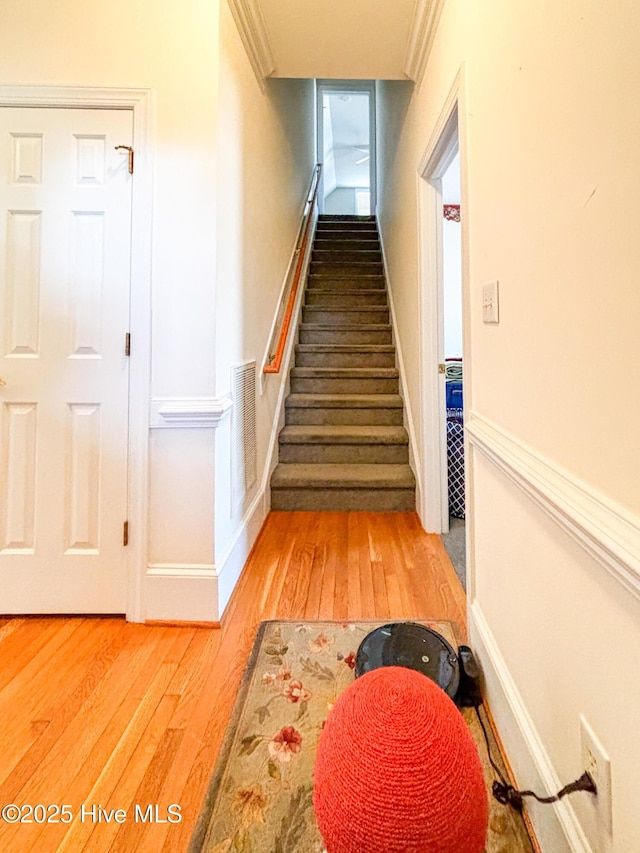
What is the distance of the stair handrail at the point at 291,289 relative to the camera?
2.61 metres

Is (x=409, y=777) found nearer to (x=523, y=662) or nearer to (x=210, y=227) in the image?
(x=523, y=662)

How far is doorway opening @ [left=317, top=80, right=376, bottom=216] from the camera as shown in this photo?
5359mm

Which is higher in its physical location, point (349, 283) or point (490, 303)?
point (349, 283)

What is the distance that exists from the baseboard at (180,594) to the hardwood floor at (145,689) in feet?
0.17

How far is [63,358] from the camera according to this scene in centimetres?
161

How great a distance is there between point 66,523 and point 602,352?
5.94 feet

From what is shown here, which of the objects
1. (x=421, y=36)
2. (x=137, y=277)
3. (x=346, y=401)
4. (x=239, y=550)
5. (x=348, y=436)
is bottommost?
(x=239, y=550)

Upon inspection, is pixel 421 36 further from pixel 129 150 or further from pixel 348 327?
pixel 348 327

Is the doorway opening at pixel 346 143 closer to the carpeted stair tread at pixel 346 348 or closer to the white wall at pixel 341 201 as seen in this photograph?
the white wall at pixel 341 201

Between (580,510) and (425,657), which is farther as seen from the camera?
(425,657)

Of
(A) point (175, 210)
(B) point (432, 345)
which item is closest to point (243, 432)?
(A) point (175, 210)

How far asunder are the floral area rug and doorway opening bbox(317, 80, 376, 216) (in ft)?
18.1

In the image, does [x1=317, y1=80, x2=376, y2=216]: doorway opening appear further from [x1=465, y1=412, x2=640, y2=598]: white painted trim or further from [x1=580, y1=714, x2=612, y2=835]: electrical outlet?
[x1=580, y1=714, x2=612, y2=835]: electrical outlet

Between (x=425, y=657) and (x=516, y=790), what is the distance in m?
0.35
